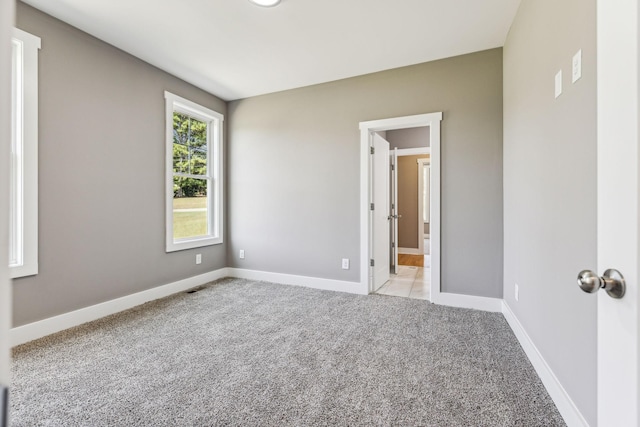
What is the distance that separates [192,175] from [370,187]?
2266 mm

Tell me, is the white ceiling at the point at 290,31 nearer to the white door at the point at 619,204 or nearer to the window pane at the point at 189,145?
the window pane at the point at 189,145

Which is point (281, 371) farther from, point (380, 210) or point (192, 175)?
point (192, 175)

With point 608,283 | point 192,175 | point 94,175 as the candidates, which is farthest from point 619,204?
point 192,175

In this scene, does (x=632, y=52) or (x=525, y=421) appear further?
(x=525, y=421)

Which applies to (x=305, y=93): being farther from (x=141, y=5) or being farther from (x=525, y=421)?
Result: (x=525, y=421)

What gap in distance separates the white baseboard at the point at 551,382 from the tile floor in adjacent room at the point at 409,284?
3.99 ft

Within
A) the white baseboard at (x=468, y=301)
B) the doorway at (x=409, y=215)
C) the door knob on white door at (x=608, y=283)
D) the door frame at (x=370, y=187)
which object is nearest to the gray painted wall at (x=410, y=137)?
the doorway at (x=409, y=215)

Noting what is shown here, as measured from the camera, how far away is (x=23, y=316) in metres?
2.30

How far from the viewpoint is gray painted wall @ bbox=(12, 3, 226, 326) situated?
2.42 meters

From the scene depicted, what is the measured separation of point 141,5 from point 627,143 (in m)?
3.00

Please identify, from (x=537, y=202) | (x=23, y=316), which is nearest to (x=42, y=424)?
(x=23, y=316)

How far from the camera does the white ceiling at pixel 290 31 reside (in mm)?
2318

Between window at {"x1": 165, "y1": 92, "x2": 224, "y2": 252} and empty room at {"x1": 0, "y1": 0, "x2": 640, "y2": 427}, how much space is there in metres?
0.03

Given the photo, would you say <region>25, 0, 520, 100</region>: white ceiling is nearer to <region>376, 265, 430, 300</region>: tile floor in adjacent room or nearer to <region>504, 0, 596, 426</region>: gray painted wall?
<region>504, 0, 596, 426</region>: gray painted wall
